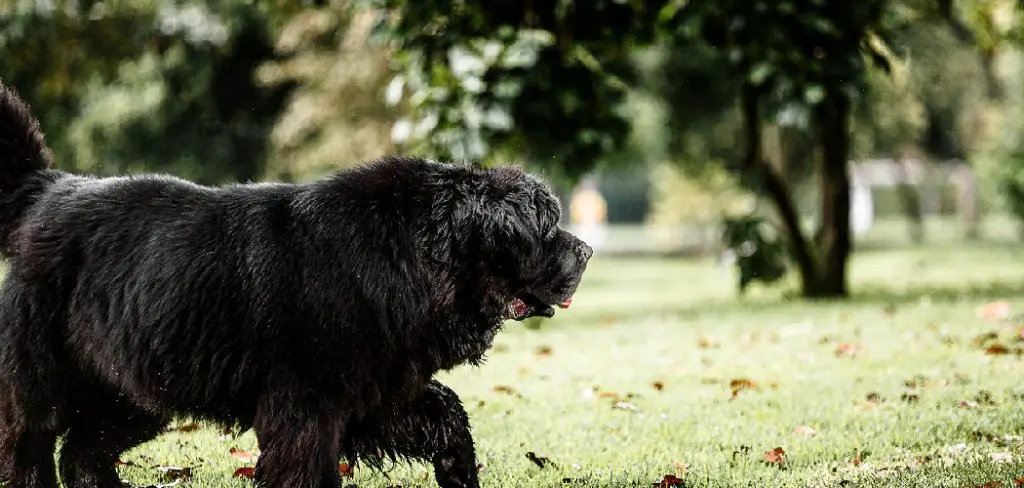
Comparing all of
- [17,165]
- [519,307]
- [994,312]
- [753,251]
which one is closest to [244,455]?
[17,165]

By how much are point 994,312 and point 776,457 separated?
6412 millimetres

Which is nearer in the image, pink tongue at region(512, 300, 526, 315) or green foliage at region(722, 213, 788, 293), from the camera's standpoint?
pink tongue at region(512, 300, 526, 315)

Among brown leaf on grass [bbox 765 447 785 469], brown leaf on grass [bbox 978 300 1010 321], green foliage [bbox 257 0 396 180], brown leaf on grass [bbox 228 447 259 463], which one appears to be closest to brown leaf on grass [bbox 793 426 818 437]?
brown leaf on grass [bbox 765 447 785 469]

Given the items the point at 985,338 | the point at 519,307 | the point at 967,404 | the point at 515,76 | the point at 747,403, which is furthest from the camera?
the point at 985,338

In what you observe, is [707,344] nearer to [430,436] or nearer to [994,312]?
[994,312]

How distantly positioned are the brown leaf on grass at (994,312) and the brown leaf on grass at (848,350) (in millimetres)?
2030

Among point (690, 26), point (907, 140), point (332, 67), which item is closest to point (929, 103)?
point (907, 140)

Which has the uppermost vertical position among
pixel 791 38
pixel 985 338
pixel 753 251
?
pixel 791 38

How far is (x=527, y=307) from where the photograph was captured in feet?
14.6

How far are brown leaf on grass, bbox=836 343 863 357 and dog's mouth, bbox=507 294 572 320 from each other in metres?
5.21

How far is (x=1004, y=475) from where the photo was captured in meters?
4.88

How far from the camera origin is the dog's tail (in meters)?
4.71

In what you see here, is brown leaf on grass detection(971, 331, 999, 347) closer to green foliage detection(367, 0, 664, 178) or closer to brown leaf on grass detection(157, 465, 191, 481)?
green foliage detection(367, 0, 664, 178)

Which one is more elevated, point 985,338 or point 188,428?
point 188,428
